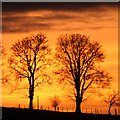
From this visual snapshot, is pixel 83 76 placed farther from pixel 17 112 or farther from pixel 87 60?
pixel 17 112

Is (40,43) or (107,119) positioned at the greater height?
(40,43)

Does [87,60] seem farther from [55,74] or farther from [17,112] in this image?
[17,112]

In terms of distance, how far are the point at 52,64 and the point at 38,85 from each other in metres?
4.37

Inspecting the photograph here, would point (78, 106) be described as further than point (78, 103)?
Yes

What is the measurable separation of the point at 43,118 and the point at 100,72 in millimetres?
16063

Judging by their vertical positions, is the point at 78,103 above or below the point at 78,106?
above

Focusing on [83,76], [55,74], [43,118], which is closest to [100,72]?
[83,76]

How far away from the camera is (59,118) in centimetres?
4806

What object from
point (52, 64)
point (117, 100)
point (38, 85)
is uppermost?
point (52, 64)

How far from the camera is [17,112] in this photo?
50.5 m

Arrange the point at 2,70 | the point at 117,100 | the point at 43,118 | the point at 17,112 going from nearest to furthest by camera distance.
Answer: the point at 43,118 → the point at 17,112 → the point at 2,70 → the point at 117,100

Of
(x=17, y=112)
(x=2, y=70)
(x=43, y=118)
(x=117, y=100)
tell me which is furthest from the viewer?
(x=117, y=100)

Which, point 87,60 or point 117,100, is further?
point 117,100

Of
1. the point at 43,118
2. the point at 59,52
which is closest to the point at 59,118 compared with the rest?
the point at 43,118
